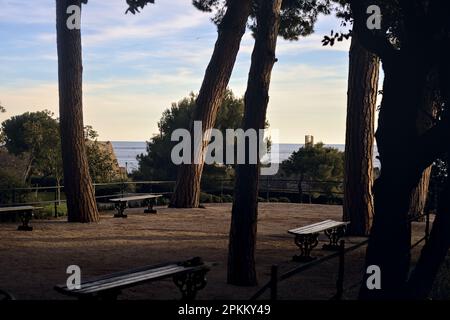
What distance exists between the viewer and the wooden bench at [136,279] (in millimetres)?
6548

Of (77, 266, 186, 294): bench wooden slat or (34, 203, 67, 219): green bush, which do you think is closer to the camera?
(77, 266, 186, 294): bench wooden slat

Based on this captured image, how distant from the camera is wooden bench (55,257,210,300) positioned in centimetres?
655

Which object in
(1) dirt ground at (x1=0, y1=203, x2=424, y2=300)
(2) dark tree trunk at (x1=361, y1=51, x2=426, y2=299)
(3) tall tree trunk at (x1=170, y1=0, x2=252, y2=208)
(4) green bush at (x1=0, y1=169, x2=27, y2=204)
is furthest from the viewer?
(3) tall tree trunk at (x1=170, y1=0, x2=252, y2=208)

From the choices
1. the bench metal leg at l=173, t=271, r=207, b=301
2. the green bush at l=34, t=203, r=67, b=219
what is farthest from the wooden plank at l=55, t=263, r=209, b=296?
the green bush at l=34, t=203, r=67, b=219

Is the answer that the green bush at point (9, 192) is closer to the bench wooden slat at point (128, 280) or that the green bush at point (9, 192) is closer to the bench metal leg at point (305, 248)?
the bench metal leg at point (305, 248)

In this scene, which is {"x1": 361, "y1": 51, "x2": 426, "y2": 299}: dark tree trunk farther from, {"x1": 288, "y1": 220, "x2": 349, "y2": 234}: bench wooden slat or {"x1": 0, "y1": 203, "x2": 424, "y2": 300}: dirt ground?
{"x1": 288, "y1": 220, "x2": 349, "y2": 234}: bench wooden slat

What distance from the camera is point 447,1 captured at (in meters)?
7.42

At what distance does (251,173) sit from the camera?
9.82 metres

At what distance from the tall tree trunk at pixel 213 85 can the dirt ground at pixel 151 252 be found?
2865mm

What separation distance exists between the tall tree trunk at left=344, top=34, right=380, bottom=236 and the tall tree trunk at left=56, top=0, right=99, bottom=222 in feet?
24.7

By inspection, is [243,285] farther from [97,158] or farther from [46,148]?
[46,148]

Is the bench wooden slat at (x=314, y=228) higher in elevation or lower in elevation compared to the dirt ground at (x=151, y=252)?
higher

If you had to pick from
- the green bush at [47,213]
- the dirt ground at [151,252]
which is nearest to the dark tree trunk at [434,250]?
the dirt ground at [151,252]
